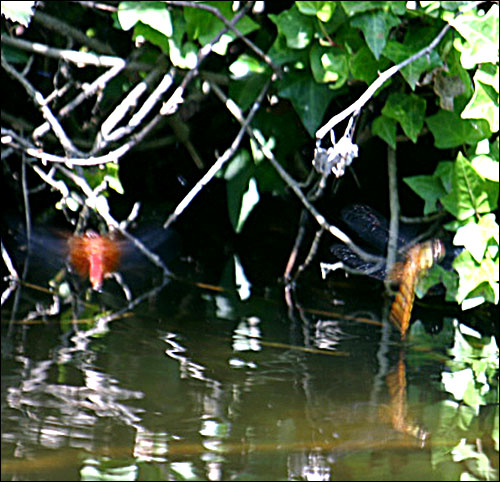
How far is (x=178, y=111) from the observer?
3055 millimetres

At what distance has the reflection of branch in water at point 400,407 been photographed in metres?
1.84

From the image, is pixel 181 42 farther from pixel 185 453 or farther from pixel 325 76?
pixel 185 453

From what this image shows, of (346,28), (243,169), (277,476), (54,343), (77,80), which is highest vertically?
(77,80)

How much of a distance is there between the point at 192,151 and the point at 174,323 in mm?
768

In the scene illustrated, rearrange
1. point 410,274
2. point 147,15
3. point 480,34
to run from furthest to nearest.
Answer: point 410,274 → point 147,15 → point 480,34

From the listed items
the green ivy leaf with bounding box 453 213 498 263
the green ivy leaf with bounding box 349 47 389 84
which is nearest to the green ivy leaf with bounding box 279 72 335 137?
the green ivy leaf with bounding box 349 47 389 84

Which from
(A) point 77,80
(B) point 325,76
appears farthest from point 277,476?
(A) point 77,80

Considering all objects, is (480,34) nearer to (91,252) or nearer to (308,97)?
(308,97)

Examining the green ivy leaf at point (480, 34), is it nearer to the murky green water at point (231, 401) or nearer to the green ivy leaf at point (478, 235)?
the green ivy leaf at point (478, 235)

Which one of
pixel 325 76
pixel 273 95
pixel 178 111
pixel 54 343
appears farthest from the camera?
pixel 178 111

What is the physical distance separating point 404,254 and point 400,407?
71 cm

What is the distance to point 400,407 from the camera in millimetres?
1976

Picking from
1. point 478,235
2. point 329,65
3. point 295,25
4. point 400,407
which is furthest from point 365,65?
point 400,407

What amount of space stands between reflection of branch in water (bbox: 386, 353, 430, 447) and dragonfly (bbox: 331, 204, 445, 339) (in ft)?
0.81
